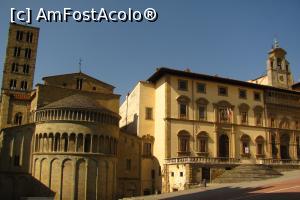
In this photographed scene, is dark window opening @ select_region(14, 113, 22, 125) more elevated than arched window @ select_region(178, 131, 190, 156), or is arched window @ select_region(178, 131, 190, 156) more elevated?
dark window opening @ select_region(14, 113, 22, 125)

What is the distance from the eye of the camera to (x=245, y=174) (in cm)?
3894

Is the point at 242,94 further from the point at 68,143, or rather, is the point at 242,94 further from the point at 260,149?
the point at 68,143

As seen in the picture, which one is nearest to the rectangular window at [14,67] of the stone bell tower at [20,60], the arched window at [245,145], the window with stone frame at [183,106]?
the stone bell tower at [20,60]

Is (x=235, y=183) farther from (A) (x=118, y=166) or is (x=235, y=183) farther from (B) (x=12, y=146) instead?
(B) (x=12, y=146)

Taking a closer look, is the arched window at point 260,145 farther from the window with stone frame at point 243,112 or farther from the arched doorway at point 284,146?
the arched doorway at point 284,146

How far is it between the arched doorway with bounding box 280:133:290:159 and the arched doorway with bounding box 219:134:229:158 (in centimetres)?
1082

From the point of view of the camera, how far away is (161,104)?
46.5 meters

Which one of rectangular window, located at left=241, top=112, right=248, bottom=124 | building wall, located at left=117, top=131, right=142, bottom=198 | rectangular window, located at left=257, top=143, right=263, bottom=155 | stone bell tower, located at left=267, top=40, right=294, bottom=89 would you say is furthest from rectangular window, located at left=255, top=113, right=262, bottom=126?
building wall, located at left=117, top=131, right=142, bottom=198

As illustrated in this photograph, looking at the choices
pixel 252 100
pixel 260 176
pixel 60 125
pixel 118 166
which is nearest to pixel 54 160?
pixel 60 125

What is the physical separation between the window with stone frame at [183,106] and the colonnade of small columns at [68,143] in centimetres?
1263

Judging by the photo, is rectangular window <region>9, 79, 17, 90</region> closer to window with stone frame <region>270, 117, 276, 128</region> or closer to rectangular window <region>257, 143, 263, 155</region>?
rectangular window <region>257, 143, 263, 155</region>

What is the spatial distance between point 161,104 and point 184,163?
1016cm

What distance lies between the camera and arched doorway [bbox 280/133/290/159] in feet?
172

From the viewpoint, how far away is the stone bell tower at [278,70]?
190 ft
